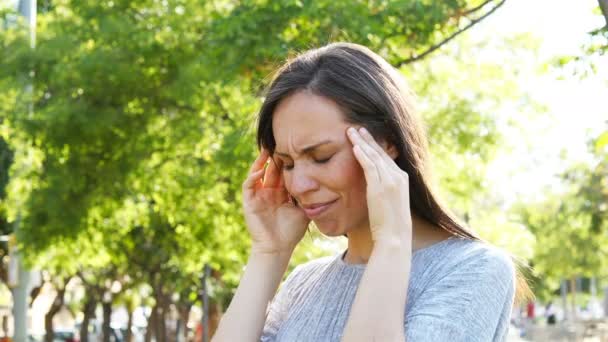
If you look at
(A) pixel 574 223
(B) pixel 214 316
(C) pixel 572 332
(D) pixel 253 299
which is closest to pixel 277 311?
(D) pixel 253 299

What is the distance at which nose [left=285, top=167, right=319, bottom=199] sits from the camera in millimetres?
2713

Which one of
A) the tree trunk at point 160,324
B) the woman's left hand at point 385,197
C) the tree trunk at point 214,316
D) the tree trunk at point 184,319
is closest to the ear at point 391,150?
the woman's left hand at point 385,197

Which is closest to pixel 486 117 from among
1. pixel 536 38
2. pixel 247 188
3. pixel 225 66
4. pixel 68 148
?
pixel 536 38

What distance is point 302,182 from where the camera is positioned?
274cm

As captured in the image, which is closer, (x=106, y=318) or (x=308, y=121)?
(x=308, y=121)

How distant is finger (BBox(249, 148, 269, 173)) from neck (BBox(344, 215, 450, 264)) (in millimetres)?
345

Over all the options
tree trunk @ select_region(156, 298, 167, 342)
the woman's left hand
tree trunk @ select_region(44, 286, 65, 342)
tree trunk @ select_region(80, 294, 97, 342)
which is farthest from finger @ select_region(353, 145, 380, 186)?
tree trunk @ select_region(80, 294, 97, 342)

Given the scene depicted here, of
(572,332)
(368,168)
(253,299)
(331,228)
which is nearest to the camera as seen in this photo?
(368,168)

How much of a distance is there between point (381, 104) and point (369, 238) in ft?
1.10

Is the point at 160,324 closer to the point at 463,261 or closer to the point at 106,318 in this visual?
the point at 106,318

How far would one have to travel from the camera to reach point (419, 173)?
107 inches

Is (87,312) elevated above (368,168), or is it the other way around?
(368,168)

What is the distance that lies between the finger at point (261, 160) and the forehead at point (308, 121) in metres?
0.31

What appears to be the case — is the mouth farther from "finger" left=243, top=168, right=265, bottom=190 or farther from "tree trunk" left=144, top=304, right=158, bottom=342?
"tree trunk" left=144, top=304, right=158, bottom=342
